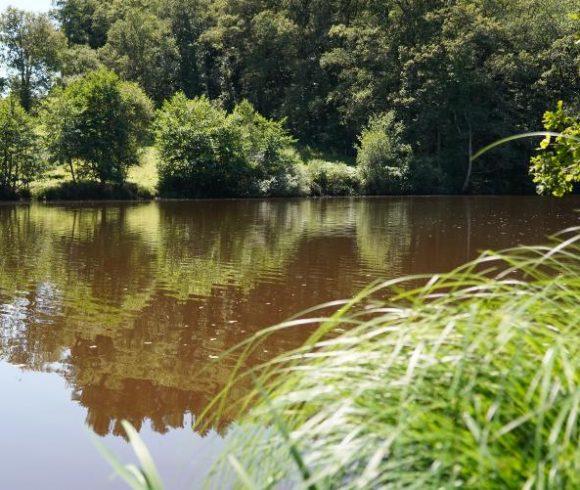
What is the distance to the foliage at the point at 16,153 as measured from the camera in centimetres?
3312

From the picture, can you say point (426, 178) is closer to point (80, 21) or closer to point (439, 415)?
point (80, 21)

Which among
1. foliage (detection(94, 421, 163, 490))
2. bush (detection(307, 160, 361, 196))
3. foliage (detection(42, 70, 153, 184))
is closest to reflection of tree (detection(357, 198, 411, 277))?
bush (detection(307, 160, 361, 196))

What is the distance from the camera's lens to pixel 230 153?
38.0 meters

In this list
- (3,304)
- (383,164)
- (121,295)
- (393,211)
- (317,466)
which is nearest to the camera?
(317,466)

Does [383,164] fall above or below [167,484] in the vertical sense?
above

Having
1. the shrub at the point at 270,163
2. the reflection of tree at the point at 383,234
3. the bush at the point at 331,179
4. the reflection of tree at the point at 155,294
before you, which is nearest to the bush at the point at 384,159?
the bush at the point at 331,179

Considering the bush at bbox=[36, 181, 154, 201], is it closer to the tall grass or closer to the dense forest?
the dense forest

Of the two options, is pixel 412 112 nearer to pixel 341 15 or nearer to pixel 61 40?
pixel 341 15

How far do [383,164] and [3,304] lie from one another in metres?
34.0

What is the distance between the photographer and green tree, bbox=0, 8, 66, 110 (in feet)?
156

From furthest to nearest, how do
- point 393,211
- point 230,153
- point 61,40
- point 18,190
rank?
point 61,40, point 230,153, point 18,190, point 393,211

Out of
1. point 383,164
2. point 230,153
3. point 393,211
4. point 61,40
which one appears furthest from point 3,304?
point 61,40

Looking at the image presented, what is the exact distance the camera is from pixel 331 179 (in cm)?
4162

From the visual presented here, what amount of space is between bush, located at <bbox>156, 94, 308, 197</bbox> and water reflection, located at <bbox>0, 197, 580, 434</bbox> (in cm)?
902
